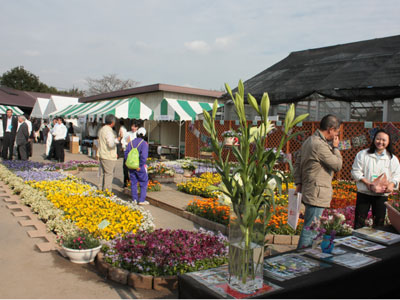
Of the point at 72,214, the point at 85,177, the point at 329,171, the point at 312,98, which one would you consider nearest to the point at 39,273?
the point at 72,214

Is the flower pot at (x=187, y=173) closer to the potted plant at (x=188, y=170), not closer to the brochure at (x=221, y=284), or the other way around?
the potted plant at (x=188, y=170)

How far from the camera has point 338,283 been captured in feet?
7.72

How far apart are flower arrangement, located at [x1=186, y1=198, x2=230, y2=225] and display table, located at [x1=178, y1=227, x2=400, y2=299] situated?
326 centimetres

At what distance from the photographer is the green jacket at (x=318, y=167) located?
358 centimetres

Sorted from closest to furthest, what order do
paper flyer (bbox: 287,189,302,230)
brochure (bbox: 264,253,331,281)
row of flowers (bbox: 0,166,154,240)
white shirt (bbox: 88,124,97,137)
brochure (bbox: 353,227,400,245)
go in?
brochure (bbox: 264,253,331,281)
brochure (bbox: 353,227,400,245)
paper flyer (bbox: 287,189,302,230)
row of flowers (bbox: 0,166,154,240)
white shirt (bbox: 88,124,97,137)

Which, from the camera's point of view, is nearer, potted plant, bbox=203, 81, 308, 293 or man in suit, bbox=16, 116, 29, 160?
potted plant, bbox=203, 81, 308, 293

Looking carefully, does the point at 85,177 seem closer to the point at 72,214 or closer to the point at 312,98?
the point at 72,214

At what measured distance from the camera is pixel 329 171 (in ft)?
12.1

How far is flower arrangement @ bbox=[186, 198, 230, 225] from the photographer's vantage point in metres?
6.10

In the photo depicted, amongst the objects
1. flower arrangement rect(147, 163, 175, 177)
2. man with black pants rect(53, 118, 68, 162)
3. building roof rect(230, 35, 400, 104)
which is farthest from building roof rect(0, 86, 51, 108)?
flower arrangement rect(147, 163, 175, 177)

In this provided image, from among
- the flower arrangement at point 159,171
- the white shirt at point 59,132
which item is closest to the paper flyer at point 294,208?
the flower arrangement at point 159,171

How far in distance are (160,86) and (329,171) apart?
16.2 m

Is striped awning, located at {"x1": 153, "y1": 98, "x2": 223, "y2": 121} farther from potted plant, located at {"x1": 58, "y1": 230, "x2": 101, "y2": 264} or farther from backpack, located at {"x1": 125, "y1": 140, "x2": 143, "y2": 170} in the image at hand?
potted plant, located at {"x1": 58, "y1": 230, "x2": 101, "y2": 264}

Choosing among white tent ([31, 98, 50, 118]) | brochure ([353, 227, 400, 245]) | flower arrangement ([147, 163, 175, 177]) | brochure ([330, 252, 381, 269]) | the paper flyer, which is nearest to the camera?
brochure ([330, 252, 381, 269])
